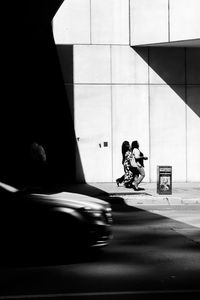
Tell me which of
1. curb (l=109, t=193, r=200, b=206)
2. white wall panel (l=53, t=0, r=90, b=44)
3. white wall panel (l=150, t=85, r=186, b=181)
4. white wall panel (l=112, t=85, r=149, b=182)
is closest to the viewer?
curb (l=109, t=193, r=200, b=206)

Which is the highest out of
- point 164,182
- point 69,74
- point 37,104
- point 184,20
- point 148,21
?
point 148,21

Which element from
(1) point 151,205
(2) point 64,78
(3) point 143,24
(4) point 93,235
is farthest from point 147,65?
(4) point 93,235

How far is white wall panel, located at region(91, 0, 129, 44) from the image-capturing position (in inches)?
1027

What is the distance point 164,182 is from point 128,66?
25.8 feet

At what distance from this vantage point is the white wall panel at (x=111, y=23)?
85.6 ft

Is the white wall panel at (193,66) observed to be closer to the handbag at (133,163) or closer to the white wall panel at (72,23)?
the white wall panel at (72,23)

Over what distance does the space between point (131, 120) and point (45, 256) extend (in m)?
17.7

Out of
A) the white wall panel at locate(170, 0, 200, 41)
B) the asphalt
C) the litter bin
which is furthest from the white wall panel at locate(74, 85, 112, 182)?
the litter bin

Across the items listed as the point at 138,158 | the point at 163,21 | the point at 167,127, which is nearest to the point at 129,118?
the point at 167,127

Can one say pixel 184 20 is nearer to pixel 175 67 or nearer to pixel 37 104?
pixel 175 67

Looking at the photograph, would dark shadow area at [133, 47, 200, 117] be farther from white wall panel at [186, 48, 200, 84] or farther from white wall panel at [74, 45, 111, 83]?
white wall panel at [74, 45, 111, 83]

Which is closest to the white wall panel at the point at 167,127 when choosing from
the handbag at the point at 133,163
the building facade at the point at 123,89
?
the building facade at the point at 123,89

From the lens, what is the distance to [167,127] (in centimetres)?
2623

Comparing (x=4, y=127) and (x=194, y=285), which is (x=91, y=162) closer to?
(x=4, y=127)
